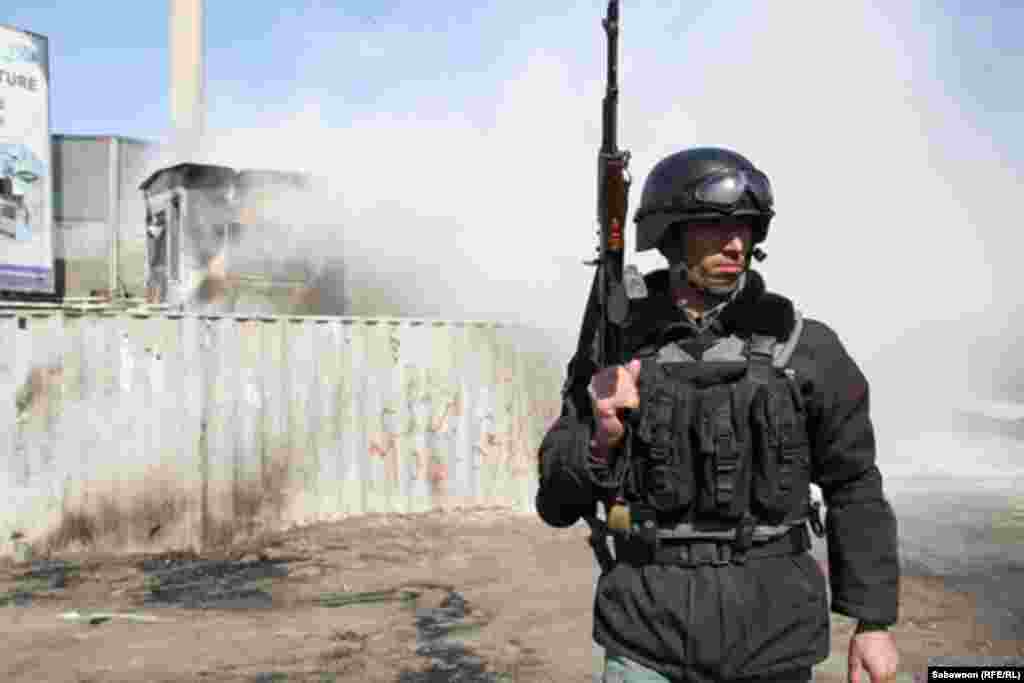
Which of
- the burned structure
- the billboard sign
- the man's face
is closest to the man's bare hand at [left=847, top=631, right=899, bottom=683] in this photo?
the man's face

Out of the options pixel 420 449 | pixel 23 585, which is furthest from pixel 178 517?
pixel 420 449

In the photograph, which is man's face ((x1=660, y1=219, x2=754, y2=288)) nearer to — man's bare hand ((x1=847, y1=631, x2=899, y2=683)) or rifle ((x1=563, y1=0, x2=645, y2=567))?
rifle ((x1=563, y1=0, x2=645, y2=567))

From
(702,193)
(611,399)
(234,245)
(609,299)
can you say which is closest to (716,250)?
(702,193)

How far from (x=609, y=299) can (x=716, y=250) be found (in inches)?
9.9

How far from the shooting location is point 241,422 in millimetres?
8477

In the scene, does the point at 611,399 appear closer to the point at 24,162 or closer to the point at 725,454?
the point at 725,454

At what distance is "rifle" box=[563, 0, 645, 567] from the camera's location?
6.67ft

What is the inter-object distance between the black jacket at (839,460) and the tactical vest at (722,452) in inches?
1.5

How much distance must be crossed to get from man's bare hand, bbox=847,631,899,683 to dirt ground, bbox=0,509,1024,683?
123 inches

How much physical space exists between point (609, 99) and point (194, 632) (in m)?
4.81

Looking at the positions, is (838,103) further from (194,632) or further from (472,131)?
(194,632)

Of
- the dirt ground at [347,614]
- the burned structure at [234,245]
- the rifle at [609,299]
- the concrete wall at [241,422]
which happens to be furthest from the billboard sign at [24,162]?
the rifle at [609,299]

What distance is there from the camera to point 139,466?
8.04 m

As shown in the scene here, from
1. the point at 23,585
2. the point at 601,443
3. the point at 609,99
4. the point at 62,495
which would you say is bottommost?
the point at 23,585
